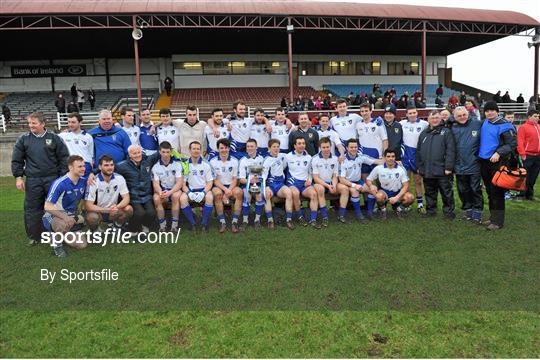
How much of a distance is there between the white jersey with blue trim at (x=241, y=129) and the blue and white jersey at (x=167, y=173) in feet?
4.85

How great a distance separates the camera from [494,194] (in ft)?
20.4

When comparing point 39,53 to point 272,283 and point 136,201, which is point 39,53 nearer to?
point 136,201

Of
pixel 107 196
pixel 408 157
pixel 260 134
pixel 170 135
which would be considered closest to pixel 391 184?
pixel 408 157

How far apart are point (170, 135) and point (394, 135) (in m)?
4.11

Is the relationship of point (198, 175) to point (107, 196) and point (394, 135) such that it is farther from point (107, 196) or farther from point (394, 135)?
point (394, 135)

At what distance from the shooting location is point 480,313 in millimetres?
3662

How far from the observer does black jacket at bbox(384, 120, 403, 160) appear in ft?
24.4

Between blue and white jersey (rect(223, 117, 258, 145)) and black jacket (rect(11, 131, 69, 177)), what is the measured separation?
9.46 ft

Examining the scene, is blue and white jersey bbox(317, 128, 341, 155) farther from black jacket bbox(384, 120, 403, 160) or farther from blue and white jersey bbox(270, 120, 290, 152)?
black jacket bbox(384, 120, 403, 160)

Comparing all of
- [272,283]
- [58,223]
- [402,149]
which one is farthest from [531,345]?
[58,223]

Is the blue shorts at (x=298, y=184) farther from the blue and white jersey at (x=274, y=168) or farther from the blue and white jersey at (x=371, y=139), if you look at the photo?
the blue and white jersey at (x=371, y=139)

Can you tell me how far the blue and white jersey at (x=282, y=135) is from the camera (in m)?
7.30

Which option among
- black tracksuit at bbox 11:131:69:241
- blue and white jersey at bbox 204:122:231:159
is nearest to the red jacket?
blue and white jersey at bbox 204:122:231:159

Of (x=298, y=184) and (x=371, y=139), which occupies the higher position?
(x=371, y=139)
